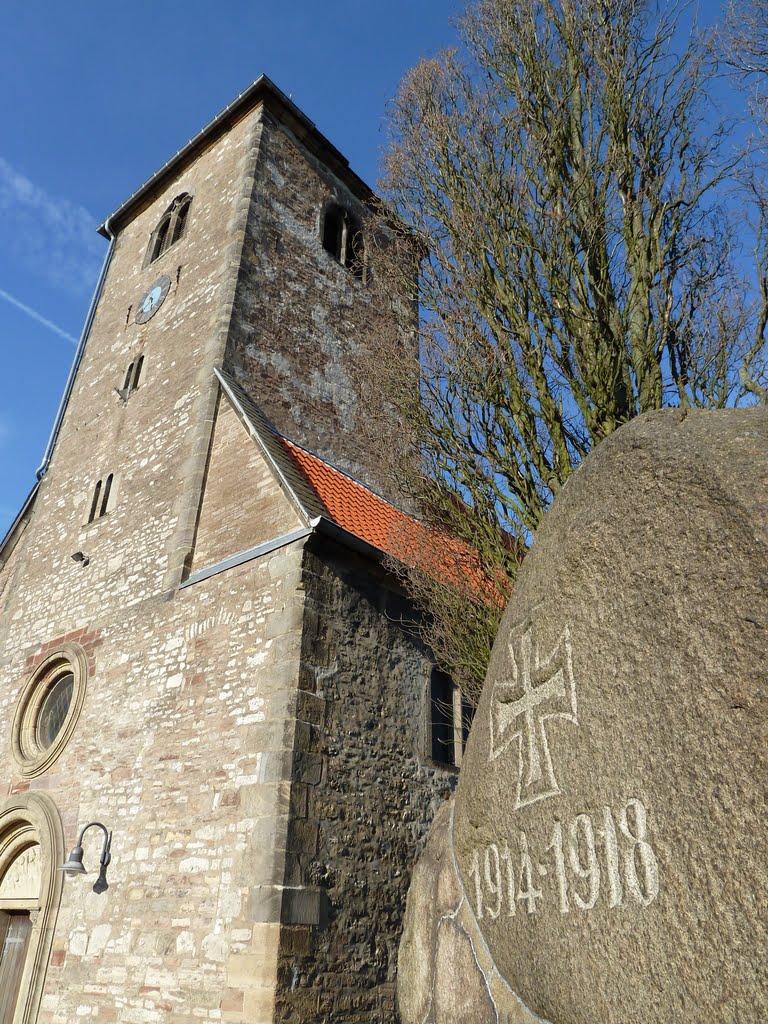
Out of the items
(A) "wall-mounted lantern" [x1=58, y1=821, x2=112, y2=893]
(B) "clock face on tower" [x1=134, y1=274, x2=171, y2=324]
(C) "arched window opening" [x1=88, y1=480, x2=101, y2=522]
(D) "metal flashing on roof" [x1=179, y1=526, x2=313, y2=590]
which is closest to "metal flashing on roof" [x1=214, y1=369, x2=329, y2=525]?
(D) "metal flashing on roof" [x1=179, y1=526, x2=313, y2=590]

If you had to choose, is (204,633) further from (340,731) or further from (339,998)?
(339,998)

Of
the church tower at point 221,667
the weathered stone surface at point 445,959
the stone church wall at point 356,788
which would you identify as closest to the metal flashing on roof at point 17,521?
the church tower at point 221,667

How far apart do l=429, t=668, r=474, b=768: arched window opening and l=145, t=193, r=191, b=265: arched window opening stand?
9.24 metres

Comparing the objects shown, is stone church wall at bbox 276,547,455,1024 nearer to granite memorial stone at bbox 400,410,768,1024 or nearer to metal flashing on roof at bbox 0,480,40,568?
granite memorial stone at bbox 400,410,768,1024

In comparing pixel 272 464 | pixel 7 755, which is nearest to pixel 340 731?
pixel 272 464

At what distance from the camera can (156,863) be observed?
694 cm

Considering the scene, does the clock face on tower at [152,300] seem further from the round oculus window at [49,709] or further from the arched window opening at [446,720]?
the arched window opening at [446,720]

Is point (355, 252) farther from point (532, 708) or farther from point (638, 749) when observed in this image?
point (638, 749)

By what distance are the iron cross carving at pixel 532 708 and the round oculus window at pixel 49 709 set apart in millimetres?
7071

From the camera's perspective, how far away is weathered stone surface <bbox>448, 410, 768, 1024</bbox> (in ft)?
6.93

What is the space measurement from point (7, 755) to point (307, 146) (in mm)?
11204

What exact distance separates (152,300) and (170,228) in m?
1.87

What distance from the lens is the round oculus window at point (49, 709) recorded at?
29.1 ft

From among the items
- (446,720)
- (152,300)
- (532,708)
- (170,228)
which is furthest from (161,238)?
(532,708)
